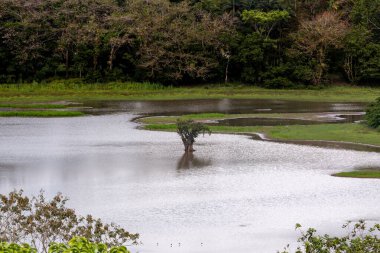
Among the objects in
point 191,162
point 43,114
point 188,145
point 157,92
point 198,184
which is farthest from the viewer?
point 157,92

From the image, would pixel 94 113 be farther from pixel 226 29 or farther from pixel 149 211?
pixel 149 211

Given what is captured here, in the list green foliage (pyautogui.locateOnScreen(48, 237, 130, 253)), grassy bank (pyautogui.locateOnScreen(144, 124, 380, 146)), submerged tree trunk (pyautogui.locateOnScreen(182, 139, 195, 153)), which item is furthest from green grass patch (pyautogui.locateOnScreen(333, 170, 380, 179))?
green foliage (pyautogui.locateOnScreen(48, 237, 130, 253))

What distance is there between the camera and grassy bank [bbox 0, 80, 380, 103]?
61.9m

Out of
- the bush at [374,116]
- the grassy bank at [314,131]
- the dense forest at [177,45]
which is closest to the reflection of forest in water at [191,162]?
the grassy bank at [314,131]

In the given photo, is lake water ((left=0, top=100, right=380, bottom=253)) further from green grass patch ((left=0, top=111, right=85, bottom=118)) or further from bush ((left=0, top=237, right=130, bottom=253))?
bush ((left=0, top=237, right=130, bottom=253))

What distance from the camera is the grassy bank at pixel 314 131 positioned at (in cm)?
3809

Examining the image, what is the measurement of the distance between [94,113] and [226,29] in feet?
66.3

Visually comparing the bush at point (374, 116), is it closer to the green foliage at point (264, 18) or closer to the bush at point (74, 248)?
the green foliage at point (264, 18)

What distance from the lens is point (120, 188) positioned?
1017 inches

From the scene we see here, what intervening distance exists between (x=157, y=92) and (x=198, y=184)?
3866cm

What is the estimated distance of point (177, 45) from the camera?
222ft

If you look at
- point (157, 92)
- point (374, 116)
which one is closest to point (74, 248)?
point (374, 116)

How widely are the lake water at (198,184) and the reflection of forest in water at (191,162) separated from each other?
4 centimetres

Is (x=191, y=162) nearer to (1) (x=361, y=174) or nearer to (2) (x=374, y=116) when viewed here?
(1) (x=361, y=174)
